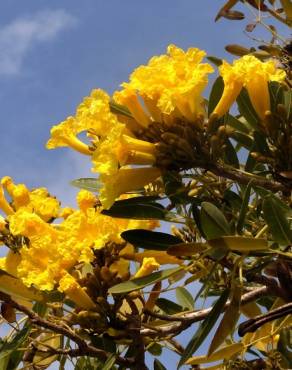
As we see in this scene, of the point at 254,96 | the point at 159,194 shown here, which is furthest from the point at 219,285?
the point at 254,96

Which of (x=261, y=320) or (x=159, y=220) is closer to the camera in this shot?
(x=261, y=320)

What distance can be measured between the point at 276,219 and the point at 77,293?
0.73 metres

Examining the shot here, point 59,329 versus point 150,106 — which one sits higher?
point 150,106

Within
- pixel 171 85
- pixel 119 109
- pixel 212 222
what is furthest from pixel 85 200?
pixel 212 222

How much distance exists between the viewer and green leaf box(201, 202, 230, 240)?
1863mm

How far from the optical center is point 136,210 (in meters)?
2.19

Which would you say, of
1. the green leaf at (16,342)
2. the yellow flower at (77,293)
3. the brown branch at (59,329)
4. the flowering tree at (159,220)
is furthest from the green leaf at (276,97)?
the green leaf at (16,342)

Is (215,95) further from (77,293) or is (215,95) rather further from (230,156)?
(77,293)

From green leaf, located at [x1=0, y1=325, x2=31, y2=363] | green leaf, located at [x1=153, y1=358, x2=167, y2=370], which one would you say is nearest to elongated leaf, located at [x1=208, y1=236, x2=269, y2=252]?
green leaf, located at [x1=0, y1=325, x2=31, y2=363]

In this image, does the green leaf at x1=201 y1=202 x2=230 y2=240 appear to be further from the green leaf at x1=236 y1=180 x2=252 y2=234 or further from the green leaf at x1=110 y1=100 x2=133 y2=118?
the green leaf at x1=110 y1=100 x2=133 y2=118

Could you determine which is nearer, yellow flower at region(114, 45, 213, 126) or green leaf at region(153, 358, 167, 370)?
yellow flower at region(114, 45, 213, 126)

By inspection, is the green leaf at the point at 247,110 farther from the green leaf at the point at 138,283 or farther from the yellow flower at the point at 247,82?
the green leaf at the point at 138,283

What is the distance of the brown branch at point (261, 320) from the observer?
2014 mm

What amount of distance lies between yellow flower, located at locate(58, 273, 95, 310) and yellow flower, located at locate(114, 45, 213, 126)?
0.60 metres
